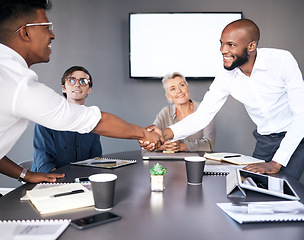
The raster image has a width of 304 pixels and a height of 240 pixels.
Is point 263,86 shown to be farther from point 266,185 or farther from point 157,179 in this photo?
point 157,179

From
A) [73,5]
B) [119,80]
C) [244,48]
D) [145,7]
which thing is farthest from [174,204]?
[73,5]

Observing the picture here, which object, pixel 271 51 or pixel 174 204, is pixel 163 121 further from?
pixel 174 204

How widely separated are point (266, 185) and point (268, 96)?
1.07 meters

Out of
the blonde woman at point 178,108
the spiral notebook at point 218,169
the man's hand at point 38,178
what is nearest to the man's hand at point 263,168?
the spiral notebook at point 218,169

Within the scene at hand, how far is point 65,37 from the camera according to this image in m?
3.68

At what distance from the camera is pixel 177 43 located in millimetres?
3582

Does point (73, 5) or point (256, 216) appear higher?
point (73, 5)

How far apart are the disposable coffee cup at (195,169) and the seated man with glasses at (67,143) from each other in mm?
1011

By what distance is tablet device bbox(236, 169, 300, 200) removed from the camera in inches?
44.9

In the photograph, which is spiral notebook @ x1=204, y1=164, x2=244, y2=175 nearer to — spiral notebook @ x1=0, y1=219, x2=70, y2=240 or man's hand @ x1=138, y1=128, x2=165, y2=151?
man's hand @ x1=138, y1=128, x2=165, y2=151

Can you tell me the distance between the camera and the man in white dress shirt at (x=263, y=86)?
1.94 metres

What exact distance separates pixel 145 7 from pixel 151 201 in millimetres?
2948

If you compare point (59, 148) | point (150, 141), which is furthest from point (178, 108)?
point (59, 148)

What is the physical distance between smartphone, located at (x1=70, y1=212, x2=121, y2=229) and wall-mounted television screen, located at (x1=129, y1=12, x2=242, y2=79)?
276cm
